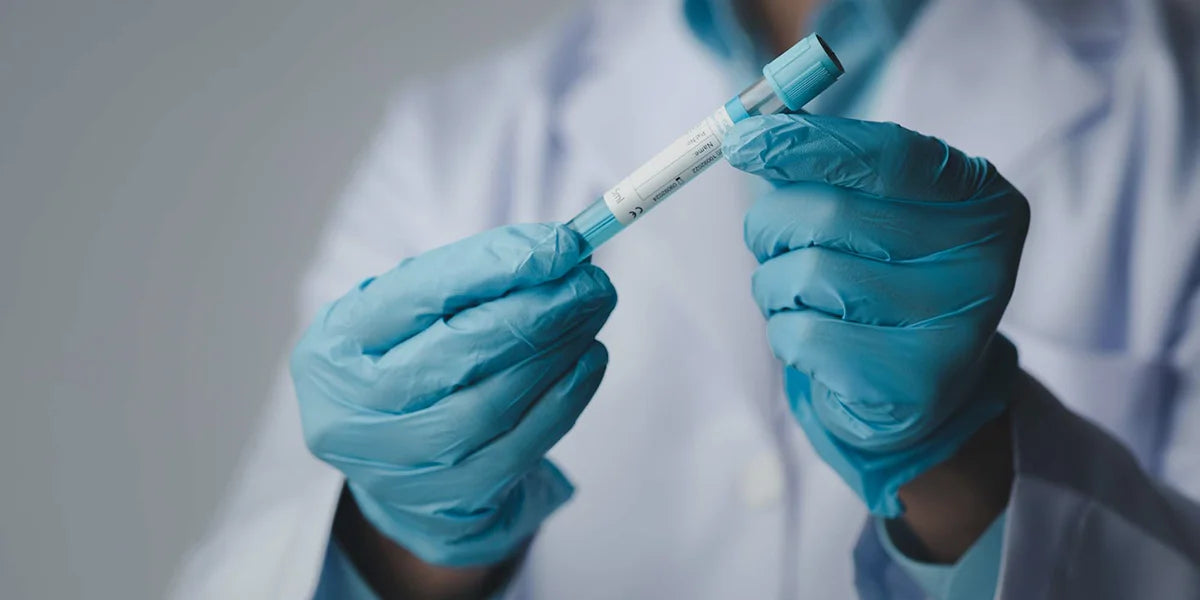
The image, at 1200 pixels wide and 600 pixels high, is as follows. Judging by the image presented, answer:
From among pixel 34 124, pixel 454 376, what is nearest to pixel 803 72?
pixel 454 376

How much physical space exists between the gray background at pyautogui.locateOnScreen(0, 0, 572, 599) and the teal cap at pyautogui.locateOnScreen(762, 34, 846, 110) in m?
0.51

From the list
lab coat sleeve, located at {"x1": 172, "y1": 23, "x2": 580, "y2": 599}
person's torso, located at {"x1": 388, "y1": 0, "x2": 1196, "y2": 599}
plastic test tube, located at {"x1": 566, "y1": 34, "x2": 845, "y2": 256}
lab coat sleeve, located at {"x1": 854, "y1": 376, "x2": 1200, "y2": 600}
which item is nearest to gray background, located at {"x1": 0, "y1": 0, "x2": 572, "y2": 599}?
lab coat sleeve, located at {"x1": 172, "y1": 23, "x2": 580, "y2": 599}

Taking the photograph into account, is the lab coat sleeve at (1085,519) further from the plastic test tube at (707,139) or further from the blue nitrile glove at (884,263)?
the plastic test tube at (707,139)

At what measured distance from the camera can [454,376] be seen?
650 millimetres

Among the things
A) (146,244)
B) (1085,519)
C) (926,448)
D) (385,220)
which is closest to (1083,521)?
(1085,519)

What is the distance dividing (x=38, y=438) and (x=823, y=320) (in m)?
0.70

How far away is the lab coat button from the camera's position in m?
0.85

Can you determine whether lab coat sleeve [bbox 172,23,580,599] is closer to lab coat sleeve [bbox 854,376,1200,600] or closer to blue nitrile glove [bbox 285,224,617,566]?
blue nitrile glove [bbox 285,224,617,566]

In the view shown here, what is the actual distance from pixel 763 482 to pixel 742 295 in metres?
0.18

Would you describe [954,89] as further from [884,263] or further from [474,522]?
[474,522]

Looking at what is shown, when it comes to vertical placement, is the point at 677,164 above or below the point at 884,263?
above

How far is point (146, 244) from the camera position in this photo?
0.90m

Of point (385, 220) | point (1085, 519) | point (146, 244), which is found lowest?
point (1085, 519)

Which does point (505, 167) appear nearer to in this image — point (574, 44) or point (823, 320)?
point (574, 44)
